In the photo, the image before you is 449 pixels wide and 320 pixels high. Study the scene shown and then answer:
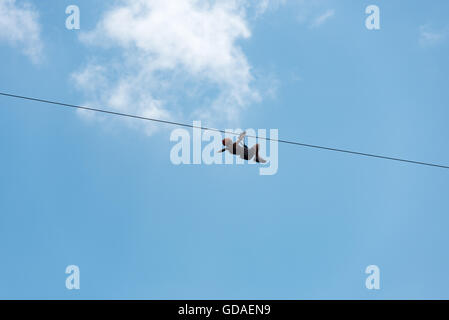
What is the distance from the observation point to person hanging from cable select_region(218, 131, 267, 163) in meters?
12.6

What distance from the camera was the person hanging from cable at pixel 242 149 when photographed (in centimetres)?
1262

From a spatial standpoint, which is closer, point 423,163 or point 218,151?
point 423,163

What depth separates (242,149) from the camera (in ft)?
41.9
